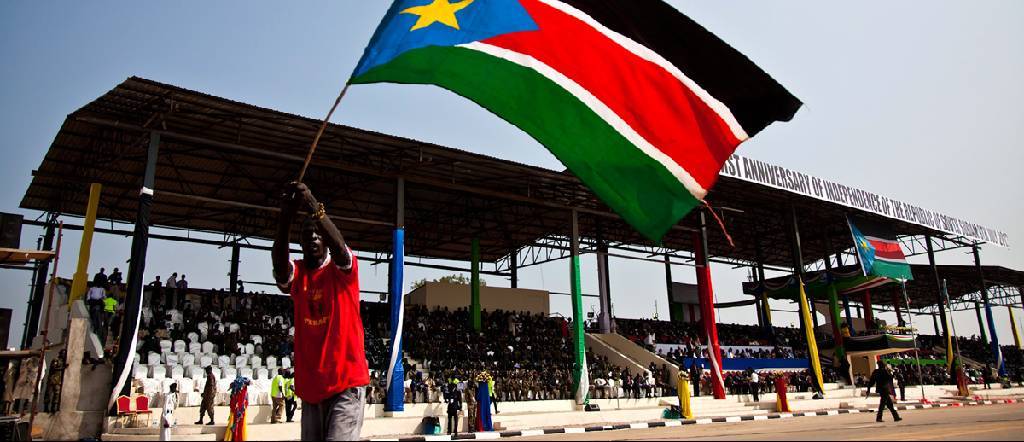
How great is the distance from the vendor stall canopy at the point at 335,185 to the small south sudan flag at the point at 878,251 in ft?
4.67

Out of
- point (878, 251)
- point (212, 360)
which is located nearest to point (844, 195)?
point (878, 251)

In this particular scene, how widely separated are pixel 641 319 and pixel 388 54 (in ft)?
118

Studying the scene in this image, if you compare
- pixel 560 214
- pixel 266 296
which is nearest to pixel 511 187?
pixel 560 214

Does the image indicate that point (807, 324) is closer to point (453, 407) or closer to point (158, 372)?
point (453, 407)

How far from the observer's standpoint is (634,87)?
6.12m

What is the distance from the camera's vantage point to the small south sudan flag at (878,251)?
3181 centimetres

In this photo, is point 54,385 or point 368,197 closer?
point 54,385

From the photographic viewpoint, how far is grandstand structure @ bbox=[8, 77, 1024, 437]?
18219 mm

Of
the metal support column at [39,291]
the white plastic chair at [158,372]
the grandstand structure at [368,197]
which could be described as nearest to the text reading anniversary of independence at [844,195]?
the grandstand structure at [368,197]

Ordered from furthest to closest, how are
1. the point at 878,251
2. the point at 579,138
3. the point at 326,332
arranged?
the point at 878,251 → the point at 579,138 → the point at 326,332

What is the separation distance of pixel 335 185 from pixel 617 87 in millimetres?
20504

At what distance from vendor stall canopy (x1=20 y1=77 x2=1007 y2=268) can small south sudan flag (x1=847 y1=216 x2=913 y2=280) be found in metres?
1.42

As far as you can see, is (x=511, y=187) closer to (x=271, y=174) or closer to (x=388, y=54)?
(x=271, y=174)

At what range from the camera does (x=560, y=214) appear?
102ft
